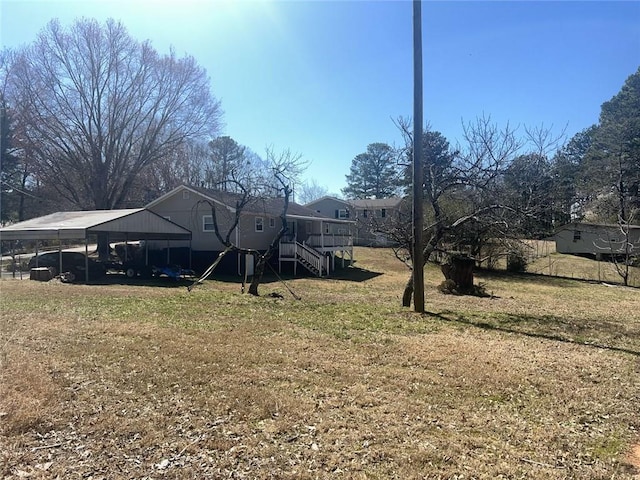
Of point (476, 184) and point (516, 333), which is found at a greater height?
point (476, 184)

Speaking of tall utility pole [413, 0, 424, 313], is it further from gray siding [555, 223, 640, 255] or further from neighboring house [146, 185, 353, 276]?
gray siding [555, 223, 640, 255]

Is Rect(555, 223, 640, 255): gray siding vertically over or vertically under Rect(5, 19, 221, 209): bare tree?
under

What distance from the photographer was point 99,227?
1770cm

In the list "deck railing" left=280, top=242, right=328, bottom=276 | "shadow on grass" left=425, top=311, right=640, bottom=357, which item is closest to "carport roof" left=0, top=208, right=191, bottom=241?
"deck railing" left=280, top=242, right=328, bottom=276

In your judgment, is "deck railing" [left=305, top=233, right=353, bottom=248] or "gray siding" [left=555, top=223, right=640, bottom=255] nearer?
"deck railing" [left=305, top=233, right=353, bottom=248]

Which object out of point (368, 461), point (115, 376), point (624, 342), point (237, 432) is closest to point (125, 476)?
point (237, 432)

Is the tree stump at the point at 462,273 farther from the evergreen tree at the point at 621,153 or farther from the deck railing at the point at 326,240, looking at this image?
the evergreen tree at the point at 621,153

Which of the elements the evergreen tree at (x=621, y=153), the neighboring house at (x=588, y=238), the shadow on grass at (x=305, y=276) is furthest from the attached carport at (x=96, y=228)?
the evergreen tree at (x=621, y=153)

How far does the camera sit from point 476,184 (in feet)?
36.0

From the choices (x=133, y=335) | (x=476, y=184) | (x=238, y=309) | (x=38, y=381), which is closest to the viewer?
(x=38, y=381)

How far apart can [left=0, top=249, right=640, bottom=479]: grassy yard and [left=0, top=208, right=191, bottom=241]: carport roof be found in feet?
33.2

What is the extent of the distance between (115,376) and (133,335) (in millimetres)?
1970

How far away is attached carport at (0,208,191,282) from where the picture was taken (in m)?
17.5

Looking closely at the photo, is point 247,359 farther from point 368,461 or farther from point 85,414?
point 368,461
